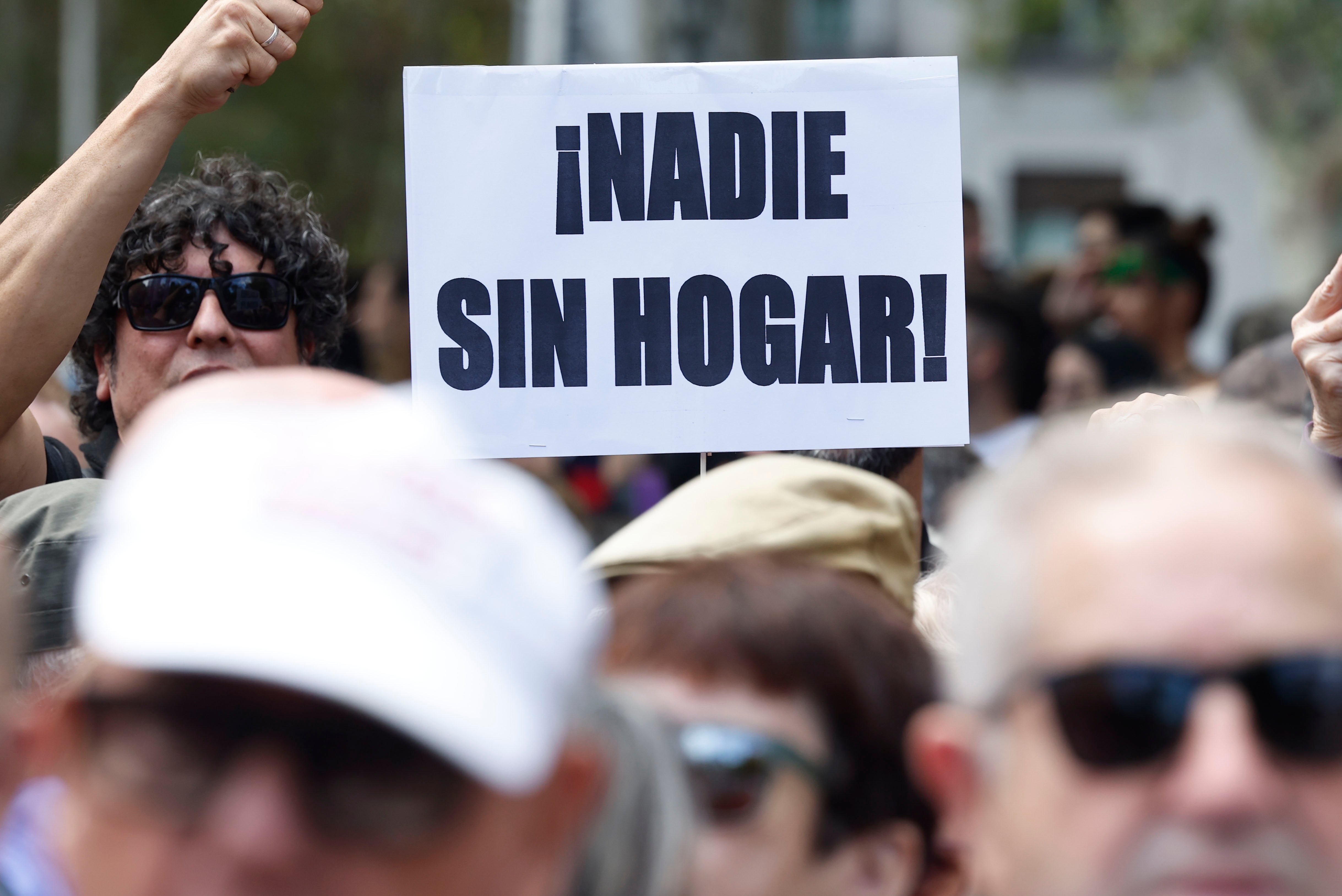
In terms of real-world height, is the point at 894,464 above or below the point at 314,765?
above

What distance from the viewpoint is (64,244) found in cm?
275

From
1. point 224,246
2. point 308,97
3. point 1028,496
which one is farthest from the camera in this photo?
point 308,97

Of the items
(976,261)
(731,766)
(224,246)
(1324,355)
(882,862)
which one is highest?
(976,261)

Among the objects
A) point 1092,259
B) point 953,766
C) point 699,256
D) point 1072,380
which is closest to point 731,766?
point 953,766

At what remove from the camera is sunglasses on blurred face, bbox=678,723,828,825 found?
1662 millimetres

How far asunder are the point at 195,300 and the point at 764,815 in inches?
72.9

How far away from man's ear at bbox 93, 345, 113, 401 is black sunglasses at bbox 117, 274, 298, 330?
0.14 metres

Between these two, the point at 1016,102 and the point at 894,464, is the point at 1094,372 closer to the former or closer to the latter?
the point at 894,464

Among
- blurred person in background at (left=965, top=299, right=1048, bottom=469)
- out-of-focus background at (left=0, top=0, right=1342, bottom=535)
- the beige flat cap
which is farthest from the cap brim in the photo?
out-of-focus background at (left=0, top=0, right=1342, bottom=535)

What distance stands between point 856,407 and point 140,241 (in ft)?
4.36

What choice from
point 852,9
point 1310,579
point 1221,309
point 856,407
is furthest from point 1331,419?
point 852,9

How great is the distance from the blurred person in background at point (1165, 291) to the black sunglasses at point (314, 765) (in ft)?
18.2

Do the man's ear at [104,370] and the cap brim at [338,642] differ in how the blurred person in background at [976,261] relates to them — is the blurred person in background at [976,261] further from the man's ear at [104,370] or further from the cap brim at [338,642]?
the cap brim at [338,642]

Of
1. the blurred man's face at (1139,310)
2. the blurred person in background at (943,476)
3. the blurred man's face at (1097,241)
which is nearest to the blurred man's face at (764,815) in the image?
the blurred person in background at (943,476)
